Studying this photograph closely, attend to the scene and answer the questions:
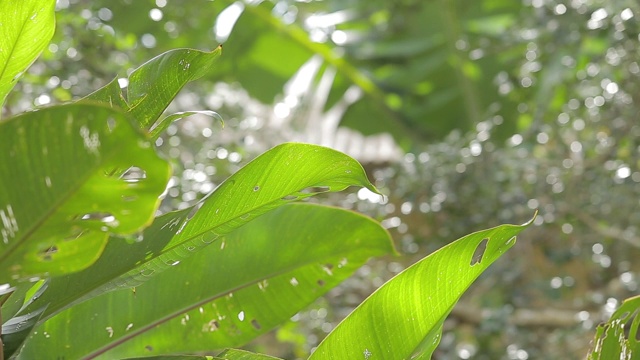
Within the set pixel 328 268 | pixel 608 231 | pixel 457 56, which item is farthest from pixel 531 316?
pixel 328 268


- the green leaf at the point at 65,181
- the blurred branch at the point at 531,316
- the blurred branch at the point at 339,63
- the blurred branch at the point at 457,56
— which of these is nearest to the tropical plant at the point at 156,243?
the green leaf at the point at 65,181

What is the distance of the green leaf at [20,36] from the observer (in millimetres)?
550

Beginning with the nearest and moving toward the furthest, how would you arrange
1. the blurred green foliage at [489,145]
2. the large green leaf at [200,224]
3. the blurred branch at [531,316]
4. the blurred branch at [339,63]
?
the large green leaf at [200,224], the blurred green foliage at [489,145], the blurred branch at [531,316], the blurred branch at [339,63]

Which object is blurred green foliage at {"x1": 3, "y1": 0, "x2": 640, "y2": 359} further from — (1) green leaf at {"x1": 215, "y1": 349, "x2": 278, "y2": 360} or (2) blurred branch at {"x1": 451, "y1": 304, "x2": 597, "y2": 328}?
(1) green leaf at {"x1": 215, "y1": 349, "x2": 278, "y2": 360}

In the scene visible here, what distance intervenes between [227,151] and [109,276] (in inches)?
41.7

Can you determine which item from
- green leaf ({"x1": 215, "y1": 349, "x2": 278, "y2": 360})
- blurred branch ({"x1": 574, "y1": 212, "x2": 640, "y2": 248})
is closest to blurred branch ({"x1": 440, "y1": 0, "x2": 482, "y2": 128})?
blurred branch ({"x1": 574, "y1": 212, "x2": 640, "y2": 248})

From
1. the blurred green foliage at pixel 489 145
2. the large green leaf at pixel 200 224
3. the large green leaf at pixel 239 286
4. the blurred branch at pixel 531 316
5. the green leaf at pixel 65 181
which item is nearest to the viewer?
the green leaf at pixel 65 181

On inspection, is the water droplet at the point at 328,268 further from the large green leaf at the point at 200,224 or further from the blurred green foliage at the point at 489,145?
Result: the blurred green foliage at the point at 489,145

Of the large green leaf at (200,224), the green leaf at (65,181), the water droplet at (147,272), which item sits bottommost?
the water droplet at (147,272)

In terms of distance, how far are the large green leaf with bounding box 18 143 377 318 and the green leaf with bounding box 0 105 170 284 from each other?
13 cm

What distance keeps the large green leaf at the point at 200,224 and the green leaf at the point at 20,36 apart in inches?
5.7

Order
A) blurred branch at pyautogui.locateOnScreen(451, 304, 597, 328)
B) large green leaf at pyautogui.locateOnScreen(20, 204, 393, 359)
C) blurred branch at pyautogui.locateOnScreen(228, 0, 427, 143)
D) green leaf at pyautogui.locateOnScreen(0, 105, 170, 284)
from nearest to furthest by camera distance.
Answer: green leaf at pyautogui.locateOnScreen(0, 105, 170, 284)
large green leaf at pyautogui.locateOnScreen(20, 204, 393, 359)
blurred branch at pyautogui.locateOnScreen(451, 304, 597, 328)
blurred branch at pyautogui.locateOnScreen(228, 0, 427, 143)

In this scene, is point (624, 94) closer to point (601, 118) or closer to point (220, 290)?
point (601, 118)

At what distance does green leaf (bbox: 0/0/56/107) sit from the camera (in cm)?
55
